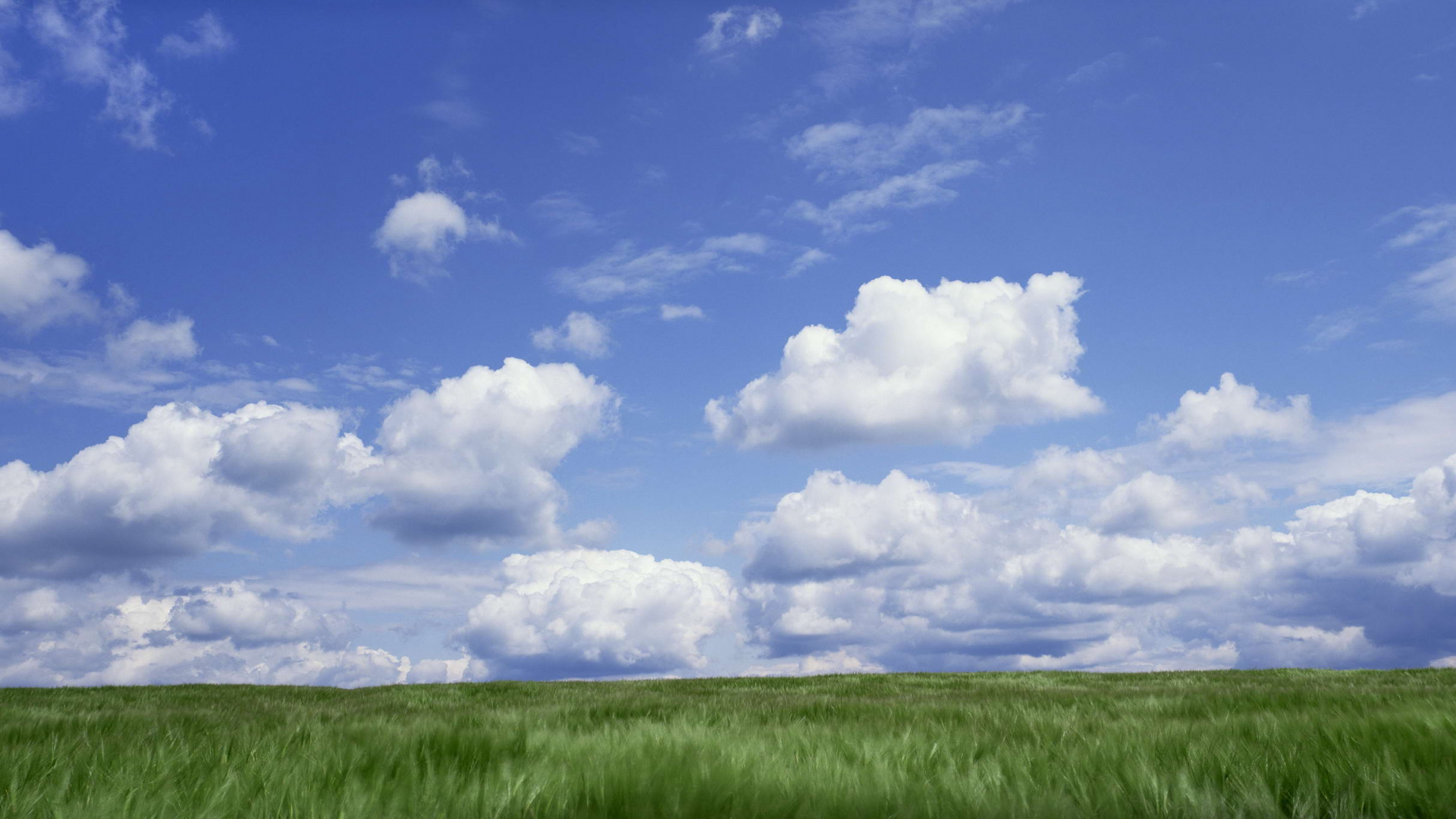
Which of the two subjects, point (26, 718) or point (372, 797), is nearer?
point (372, 797)

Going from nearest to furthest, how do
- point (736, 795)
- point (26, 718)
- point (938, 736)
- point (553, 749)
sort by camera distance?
point (736, 795), point (553, 749), point (938, 736), point (26, 718)

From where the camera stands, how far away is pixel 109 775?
3.36 meters

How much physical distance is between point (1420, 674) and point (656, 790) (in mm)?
18723

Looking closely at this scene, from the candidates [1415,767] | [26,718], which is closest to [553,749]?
[1415,767]

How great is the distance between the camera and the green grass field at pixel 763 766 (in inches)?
104

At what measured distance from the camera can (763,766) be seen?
338 centimetres

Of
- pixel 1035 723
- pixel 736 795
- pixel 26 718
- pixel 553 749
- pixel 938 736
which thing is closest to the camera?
pixel 736 795

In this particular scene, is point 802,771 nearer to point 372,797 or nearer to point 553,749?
point 553,749

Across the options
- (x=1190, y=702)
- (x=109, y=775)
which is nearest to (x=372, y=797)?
(x=109, y=775)

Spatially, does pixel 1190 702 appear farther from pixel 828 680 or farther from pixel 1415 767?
pixel 828 680

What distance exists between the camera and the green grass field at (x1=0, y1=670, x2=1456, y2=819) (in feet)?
8.70

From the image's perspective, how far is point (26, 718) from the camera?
686 centimetres

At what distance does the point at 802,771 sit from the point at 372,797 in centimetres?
151

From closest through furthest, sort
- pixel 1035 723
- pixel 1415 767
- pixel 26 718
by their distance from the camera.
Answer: pixel 1415 767
pixel 1035 723
pixel 26 718
